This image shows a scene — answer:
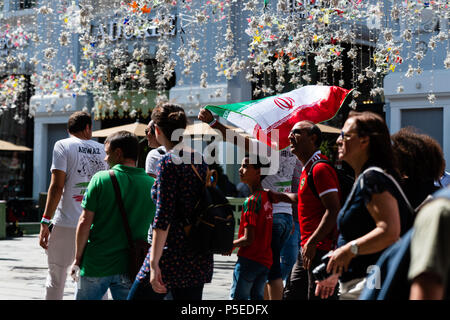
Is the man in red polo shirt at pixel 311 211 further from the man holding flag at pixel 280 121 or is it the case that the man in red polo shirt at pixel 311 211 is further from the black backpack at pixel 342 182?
the man holding flag at pixel 280 121

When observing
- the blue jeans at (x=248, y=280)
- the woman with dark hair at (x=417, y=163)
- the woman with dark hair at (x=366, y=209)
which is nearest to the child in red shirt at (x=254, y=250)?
the blue jeans at (x=248, y=280)

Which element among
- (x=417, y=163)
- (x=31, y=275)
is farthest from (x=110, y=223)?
(x=31, y=275)

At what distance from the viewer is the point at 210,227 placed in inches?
160

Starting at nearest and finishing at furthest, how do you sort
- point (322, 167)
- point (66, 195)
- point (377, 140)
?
point (377, 140) → point (322, 167) → point (66, 195)

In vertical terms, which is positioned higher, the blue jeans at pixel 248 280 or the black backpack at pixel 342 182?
the black backpack at pixel 342 182

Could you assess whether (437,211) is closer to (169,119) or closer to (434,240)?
(434,240)

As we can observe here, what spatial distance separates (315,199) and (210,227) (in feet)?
3.68

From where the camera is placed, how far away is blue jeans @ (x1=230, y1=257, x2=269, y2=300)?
557 cm

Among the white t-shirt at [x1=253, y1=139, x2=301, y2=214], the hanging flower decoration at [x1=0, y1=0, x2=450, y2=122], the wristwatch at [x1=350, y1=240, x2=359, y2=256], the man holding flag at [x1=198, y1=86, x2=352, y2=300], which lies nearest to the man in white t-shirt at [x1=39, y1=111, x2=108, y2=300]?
the man holding flag at [x1=198, y1=86, x2=352, y2=300]

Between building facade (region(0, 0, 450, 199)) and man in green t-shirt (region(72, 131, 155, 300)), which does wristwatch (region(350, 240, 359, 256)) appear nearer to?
man in green t-shirt (region(72, 131, 155, 300))

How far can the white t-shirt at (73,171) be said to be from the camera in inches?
232

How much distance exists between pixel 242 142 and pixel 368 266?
9.94 ft
